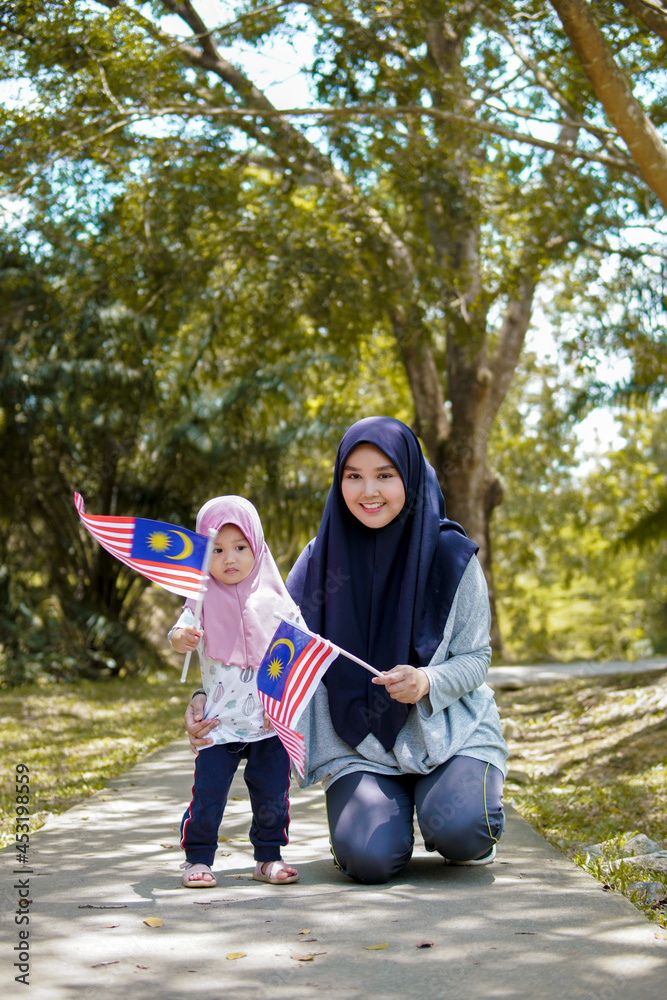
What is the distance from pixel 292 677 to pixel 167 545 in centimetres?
63

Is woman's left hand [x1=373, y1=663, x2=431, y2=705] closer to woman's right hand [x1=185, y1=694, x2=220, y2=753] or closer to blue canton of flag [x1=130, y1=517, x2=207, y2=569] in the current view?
woman's right hand [x1=185, y1=694, x2=220, y2=753]

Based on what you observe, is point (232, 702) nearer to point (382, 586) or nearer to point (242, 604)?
point (242, 604)

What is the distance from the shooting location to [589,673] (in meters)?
12.2

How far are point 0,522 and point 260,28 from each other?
25.3ft

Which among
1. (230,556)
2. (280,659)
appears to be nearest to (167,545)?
(230,556)

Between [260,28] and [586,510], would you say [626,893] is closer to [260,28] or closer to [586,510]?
[260,28]

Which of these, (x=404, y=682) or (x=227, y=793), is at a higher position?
(x=404, y=682)

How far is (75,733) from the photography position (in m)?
8.17

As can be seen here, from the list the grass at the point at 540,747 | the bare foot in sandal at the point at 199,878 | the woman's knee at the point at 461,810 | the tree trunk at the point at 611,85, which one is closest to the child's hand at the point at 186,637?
the bare foot in sandal at the point at 199,878

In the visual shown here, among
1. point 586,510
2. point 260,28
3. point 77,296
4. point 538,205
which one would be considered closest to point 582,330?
point 538,205

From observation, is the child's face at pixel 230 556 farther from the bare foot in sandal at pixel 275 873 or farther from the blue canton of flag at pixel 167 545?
the bare foot in sandal at pixel 275 873

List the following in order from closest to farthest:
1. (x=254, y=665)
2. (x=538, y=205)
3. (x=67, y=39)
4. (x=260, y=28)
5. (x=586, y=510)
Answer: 1. (x=254, y=665)
2. (x=67, y=39)
3. (x=260, y=28)
4. (x=538, y=205)
5. (x=586, y=510)

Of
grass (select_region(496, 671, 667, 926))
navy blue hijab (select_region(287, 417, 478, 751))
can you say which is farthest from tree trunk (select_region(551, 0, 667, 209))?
grass (select_region(496, 671, 667, 926))

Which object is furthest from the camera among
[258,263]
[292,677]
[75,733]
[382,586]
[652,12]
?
[258,263]
